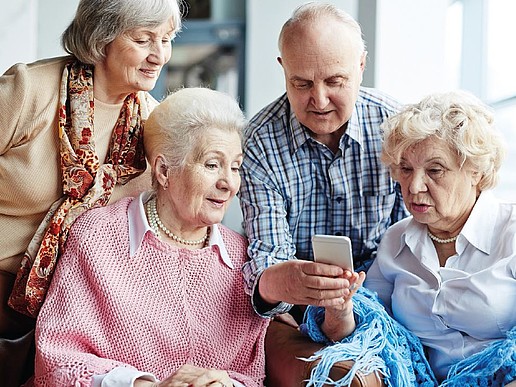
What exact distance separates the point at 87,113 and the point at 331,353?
1002mm

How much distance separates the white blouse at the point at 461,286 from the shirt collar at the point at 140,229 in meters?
0.51

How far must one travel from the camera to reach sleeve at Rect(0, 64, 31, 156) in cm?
224

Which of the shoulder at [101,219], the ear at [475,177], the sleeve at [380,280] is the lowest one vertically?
the sleeve at [380,280]

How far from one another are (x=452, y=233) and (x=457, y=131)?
0.31 metres

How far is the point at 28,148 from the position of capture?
2.27 m

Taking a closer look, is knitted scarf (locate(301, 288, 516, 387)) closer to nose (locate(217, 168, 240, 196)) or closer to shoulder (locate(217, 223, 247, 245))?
shoulder (locate(217, 223, 247, 245))

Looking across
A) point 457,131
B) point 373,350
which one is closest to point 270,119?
point 457,131

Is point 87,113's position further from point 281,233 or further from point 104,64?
point 281,233

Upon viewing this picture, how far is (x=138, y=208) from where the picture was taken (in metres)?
2.24

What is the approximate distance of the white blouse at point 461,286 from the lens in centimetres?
208

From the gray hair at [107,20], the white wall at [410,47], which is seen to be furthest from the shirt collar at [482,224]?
the white wall at [410,47]

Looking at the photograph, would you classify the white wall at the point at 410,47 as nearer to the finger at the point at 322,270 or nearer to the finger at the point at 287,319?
the finger at the point at 287,319

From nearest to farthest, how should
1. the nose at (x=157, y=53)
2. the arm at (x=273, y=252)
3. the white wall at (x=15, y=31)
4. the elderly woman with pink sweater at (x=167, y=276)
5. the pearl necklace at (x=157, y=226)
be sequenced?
1. the arm at (x=273, y=252)
2. the elderly woman with pink sweater at (x=167, y=276)
3. the pearl necklace at (x=157, y=226)
4. the nose at (x=157, y=53)
5. the white wall at (x=15, y=31)

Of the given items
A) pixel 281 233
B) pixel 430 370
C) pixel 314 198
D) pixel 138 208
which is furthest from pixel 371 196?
pixel 138 208
